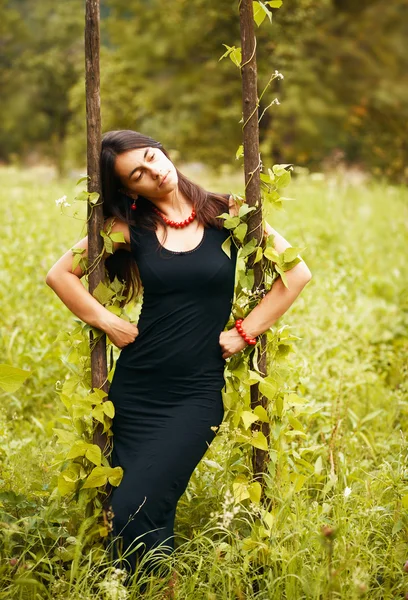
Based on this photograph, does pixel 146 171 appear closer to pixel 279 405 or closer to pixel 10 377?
pixel 10 377

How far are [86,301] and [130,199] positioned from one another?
45 centimetres

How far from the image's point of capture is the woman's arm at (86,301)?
9.50ft

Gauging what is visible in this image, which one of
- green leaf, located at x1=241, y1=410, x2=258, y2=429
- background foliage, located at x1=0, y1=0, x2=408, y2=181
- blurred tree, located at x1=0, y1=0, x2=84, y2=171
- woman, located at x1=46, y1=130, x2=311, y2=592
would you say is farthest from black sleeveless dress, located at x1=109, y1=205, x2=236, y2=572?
blurred tree, located at x1=0, y1=0, x2=84, y2=171

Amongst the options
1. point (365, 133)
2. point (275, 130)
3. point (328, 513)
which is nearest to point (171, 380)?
point (328, 513)

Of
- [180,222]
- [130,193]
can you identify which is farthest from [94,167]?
[180,222]

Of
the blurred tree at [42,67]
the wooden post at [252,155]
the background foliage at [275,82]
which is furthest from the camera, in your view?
the blurred tree at [42,67]

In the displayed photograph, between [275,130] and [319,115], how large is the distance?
1308mm

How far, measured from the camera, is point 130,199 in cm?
296

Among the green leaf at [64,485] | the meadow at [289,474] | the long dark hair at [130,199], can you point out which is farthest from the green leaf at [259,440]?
the long dark hair at [130,199]

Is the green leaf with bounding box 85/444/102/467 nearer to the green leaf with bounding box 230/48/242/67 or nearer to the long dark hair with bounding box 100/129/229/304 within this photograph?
the long dark hair with bounding box 100/129/229/304

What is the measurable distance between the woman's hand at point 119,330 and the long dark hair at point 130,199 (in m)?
0.31

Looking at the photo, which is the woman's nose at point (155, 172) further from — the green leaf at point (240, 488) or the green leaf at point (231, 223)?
the green leaf at point (240, 488)

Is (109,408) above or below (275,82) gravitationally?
below

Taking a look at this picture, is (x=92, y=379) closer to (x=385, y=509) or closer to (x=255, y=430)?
(x=255, y=430)
